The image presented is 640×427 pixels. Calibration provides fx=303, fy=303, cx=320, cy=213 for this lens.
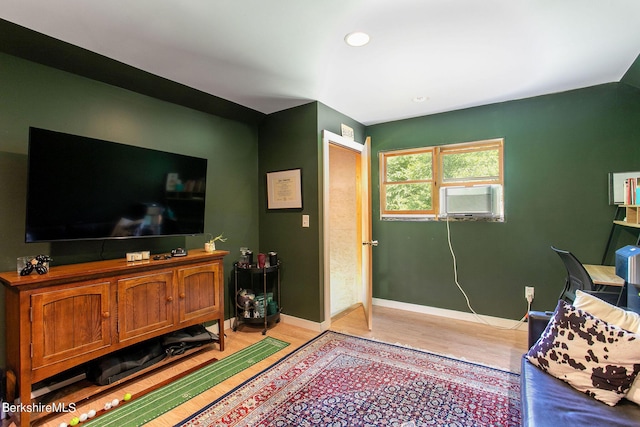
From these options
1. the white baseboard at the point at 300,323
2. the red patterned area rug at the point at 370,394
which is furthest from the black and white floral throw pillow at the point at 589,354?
the white baseboard at the point at 300,323

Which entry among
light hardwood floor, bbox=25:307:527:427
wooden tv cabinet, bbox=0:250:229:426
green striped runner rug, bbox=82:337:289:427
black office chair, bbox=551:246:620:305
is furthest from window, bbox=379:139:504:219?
wooden tv cabinet, bbox=0:250:229:426

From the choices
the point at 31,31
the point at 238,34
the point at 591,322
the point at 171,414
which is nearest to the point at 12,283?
the point at 171,414

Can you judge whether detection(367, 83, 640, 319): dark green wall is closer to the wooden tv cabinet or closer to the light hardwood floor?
the light hardwood floor

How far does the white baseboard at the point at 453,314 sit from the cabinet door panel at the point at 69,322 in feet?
9.85

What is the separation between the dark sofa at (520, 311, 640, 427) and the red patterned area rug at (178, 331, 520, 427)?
457 mm

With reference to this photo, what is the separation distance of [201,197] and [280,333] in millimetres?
1550

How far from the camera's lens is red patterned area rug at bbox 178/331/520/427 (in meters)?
1.78

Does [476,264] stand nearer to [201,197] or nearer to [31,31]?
[201,197]

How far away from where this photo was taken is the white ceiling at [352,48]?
5.54 ft

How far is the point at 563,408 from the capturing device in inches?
50.2

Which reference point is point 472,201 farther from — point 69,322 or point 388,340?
point 69,322

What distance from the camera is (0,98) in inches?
76.8

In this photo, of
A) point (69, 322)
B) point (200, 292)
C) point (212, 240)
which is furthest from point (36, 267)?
point (212, 240)

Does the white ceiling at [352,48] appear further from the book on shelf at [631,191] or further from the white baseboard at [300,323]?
the white baseboard at [300,323]
